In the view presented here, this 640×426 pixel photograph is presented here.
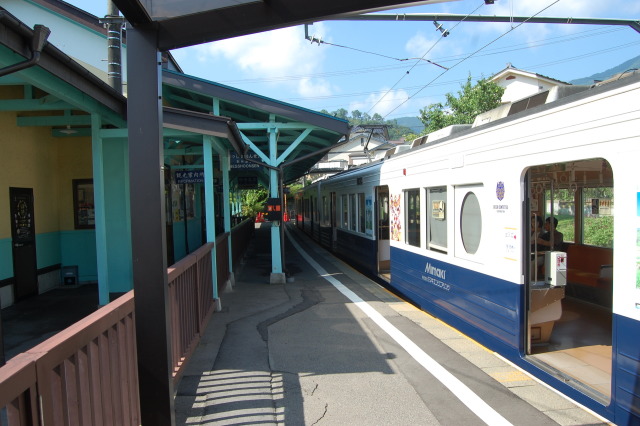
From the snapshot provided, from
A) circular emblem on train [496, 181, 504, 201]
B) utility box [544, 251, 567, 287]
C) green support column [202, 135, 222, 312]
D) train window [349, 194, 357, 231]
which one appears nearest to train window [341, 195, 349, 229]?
train window [349, 194, 357, 231]

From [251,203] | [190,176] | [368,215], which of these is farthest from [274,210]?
[251,203]

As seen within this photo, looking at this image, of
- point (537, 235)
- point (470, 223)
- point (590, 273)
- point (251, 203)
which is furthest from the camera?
point (251, 203)

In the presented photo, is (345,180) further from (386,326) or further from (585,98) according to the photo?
(585,98)

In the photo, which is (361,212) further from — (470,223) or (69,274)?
(69,274)

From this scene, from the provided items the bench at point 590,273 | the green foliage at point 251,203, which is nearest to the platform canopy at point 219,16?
the bench at point 590,273

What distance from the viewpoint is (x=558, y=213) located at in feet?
25.5

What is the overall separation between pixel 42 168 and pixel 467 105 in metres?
16.7

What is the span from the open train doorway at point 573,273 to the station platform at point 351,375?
471mm

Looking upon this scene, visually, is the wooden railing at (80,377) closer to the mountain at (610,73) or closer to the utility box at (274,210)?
the mountain at (610,73)

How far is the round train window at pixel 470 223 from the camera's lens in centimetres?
539

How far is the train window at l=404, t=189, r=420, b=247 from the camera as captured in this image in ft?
24.2

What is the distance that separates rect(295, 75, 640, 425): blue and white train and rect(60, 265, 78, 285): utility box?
5.75m

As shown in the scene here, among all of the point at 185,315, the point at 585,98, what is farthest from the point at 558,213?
the point at 185,315

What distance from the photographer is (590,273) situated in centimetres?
700
